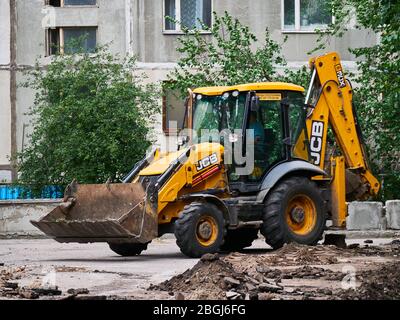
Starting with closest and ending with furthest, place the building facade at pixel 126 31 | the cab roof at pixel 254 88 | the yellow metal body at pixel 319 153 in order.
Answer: the yellow metal body at pixel 319 153 < the cab roof at pixel 254 88 < the building facade at pixel 126 31

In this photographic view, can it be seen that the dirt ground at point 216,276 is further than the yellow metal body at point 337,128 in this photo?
No

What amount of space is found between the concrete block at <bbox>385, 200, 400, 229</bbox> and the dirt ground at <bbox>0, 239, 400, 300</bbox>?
23.8 feet

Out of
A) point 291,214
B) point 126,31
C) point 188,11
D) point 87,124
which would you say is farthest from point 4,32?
point 291,214

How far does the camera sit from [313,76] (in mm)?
22422

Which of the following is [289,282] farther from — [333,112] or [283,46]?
[283,46]

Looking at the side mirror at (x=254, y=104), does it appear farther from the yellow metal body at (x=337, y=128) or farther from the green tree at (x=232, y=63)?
the green tree at (x=232, y=63)

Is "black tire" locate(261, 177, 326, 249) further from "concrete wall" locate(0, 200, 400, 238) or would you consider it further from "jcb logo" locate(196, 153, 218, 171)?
"concrete wall" locate(0, 200, 400, 238)

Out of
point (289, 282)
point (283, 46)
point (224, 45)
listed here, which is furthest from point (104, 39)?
point (289, 282)

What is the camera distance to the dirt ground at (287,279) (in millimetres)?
12336

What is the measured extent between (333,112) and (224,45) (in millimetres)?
10922

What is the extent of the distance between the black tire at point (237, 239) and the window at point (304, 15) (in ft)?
61.6

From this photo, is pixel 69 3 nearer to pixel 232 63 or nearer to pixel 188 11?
pixel 188 11

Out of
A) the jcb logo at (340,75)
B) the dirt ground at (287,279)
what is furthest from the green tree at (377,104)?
the dirt ground at (287,279)

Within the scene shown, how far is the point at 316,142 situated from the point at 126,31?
66.2 feet
